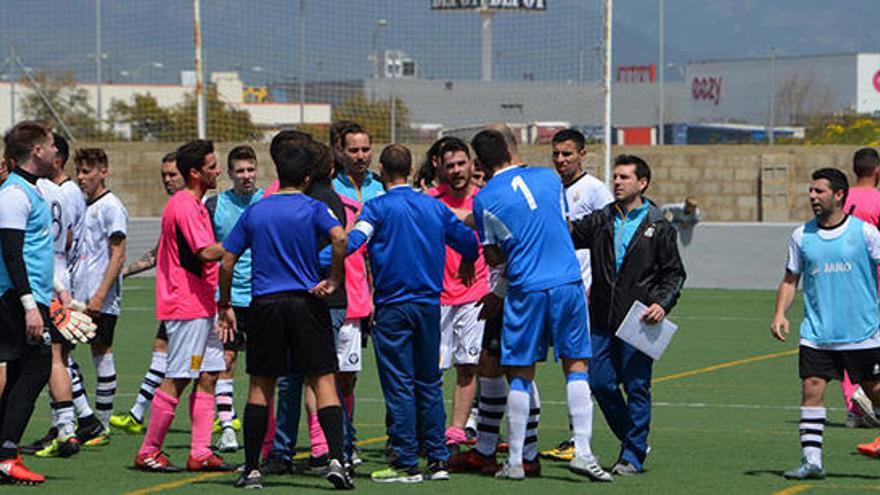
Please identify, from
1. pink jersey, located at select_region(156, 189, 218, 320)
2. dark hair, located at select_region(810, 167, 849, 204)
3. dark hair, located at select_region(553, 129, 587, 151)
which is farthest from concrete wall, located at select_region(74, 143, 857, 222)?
dark hair, located at select_region(810, 167, 849, 204)

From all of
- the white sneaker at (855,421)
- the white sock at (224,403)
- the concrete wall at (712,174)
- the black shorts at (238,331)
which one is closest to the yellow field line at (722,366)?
the white sneaker at (855,421)

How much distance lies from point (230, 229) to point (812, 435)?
4426mm

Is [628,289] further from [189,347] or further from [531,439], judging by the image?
[189,347]

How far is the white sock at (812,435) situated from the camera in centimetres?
1059

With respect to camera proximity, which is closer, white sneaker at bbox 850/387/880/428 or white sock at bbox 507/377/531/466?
white sock at bbox 507/377/531/466

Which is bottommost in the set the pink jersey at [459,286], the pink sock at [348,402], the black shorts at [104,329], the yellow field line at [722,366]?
the yellow field line at [722,366]

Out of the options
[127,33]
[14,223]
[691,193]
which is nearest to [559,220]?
[14,223]

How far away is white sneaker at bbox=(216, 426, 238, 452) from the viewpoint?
39.3 feet

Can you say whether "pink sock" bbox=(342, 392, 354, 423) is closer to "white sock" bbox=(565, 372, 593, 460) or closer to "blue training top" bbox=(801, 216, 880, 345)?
"white sock" bbox=(565, 372, 593, 460)

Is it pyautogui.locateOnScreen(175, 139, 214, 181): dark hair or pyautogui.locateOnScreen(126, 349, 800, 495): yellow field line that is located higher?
pyautogui.locateOnScreen(175, 139, 214, 181): dark hair

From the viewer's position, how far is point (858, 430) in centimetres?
1308

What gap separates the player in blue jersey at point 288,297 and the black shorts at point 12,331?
1.38 m

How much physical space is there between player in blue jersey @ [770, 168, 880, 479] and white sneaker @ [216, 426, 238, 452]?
3959mm

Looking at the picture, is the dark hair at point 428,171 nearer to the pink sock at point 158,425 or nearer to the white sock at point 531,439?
the white sock at point 531,439
